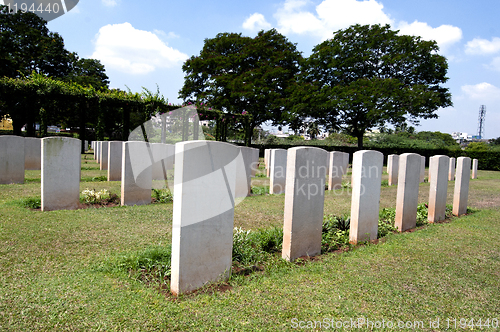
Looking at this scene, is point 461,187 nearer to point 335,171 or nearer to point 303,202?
point 335,171

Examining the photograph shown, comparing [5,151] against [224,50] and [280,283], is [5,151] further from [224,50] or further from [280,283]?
[224,50]

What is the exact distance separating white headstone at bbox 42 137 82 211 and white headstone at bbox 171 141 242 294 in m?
3.89

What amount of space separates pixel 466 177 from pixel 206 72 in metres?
26.7

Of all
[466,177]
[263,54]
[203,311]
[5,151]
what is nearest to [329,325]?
[203,311]

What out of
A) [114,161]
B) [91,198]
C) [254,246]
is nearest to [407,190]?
[254,246]

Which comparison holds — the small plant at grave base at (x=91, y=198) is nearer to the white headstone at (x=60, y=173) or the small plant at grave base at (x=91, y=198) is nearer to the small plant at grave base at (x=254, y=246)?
the white headstone at (x=60, y=173)

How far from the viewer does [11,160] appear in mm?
7668

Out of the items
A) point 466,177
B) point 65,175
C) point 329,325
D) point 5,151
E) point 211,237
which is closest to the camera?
point 329,325

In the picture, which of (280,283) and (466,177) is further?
(466,177)

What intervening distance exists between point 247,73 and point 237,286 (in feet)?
87.9

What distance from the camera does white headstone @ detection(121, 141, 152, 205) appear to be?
19.6 feet

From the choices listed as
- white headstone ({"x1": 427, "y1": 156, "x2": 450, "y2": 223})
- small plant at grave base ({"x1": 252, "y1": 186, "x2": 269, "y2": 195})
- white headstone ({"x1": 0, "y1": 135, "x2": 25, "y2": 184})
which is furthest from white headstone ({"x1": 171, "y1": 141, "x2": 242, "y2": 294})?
white headstone ({"x1": 0, "y1": 135, "x2": 25, "y2": 184})

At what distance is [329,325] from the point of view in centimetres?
224

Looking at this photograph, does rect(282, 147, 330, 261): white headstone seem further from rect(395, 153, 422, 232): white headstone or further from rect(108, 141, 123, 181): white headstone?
rect(108, 141, 123, 181): white headstone
